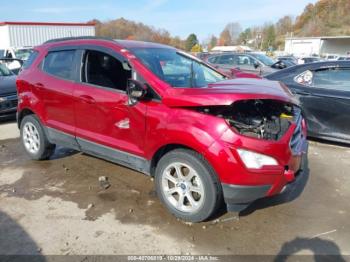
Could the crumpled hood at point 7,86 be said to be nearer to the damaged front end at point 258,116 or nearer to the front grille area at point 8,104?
the front grille area at point 8,104

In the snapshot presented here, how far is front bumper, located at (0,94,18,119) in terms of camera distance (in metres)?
7.79

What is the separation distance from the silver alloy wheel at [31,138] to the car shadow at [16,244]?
183 centimetres

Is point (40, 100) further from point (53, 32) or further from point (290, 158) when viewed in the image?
point (53, 32)

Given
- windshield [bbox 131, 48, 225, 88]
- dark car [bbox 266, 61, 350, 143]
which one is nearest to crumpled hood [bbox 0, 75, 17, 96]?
windshield [bbox 131, 48, 225, 88]

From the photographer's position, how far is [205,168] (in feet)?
10.5

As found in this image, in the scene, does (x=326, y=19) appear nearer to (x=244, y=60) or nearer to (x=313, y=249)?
(x=244, y=60)

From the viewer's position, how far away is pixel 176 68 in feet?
13.5

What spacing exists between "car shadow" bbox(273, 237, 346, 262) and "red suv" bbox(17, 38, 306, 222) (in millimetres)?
507

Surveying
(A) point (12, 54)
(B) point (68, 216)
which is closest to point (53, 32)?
(A) point (12, 54)

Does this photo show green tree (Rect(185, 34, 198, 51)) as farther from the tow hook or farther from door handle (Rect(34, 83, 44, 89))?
the tow hook

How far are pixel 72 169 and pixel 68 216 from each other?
4.63 ft

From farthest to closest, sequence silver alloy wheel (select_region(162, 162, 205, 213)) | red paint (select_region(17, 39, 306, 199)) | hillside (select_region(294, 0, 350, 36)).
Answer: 1. hillside (select_region(294, 0, 350, 36))
2. silver alloy wheel (select_region(162, 162, 205, 213))
3. red paint (select_region(17, 39, 306, 199))

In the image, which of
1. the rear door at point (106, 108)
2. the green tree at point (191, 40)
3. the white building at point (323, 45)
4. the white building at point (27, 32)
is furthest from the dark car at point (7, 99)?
the green tree at point (191, 40)

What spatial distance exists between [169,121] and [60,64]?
84.3 inches
